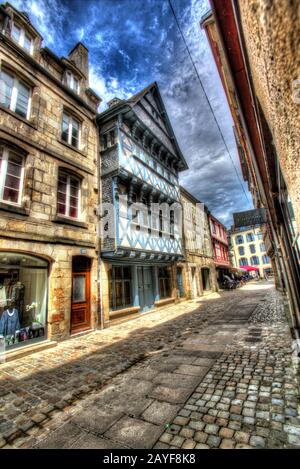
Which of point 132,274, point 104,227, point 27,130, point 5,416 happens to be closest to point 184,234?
point 132,274

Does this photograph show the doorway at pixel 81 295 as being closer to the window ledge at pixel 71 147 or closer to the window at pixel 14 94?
the window ledge at pixel 71 147

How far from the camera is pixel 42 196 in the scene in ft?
21.4

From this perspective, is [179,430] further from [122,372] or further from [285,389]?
[122,372]

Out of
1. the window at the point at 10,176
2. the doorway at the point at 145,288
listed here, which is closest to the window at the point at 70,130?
the window at the point at 10,176

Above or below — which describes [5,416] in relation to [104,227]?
below

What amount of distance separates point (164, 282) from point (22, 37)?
1178 centimetres

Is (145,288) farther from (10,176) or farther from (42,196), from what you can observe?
(10,176)

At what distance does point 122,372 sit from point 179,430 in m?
1.82

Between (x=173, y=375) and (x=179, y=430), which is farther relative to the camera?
(x=173, y=375)

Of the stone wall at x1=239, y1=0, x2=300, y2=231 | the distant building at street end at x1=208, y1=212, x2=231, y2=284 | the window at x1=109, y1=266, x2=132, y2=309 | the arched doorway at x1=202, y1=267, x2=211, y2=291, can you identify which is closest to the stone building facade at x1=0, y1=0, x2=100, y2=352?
the window at x1=109, y1=266, x2=132, y2=309

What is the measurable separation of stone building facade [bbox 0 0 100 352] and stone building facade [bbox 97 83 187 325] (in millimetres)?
846

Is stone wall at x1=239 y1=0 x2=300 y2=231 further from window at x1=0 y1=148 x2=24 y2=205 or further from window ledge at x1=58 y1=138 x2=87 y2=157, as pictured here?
window ledge at x1=58 y1=138 x2=87 y2=157

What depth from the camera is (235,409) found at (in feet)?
8.21

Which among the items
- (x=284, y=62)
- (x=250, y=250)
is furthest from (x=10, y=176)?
(x=250, y=250)
